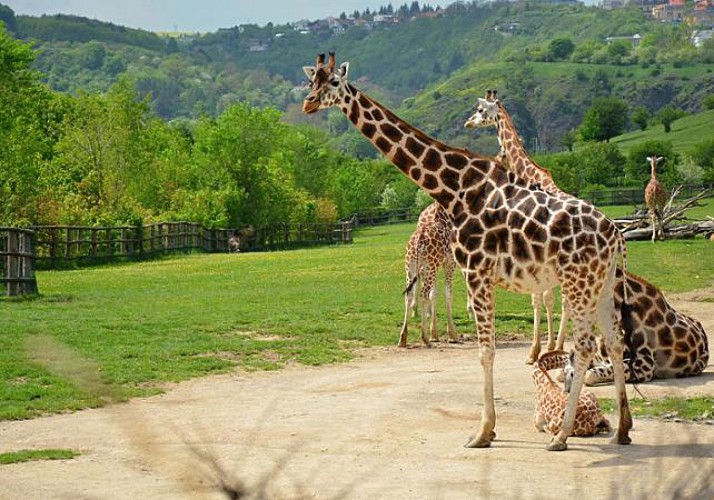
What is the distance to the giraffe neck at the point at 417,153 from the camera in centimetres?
1174

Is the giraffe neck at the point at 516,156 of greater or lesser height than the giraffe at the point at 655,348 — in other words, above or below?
above

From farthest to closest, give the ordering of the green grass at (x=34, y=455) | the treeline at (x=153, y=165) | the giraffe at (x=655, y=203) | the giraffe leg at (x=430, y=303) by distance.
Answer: the treeline at (x=153, y=165) → the giraffe at (x=655, y=203) → the giraffe leg at (x=430, y=303) → the green grass at (x=34, y=455)

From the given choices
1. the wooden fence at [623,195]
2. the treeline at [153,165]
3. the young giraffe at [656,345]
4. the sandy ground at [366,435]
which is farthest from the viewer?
the wooden fence at [623,195]

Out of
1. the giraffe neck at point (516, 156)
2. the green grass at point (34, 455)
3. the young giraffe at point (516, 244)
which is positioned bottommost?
the green grass at point (34, 455)

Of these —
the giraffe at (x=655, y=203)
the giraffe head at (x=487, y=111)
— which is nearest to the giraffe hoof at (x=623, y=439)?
the giraffe head at (x=487, y=111)

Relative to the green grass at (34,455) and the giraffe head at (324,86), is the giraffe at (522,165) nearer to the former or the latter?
the giraffe head at (324,86)

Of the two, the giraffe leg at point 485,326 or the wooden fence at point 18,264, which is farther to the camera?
the wooden fence at point 18,264

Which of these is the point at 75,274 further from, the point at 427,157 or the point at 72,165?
the point at 72,165

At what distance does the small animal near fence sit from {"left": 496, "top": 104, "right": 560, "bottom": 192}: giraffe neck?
22.8 m

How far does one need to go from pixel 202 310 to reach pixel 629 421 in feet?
44.7

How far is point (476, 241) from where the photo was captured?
11.4m

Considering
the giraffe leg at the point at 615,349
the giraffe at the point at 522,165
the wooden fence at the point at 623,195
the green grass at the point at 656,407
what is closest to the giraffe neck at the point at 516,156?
the giraffe at the point at 522,165

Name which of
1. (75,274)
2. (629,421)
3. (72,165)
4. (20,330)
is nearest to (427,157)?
(629,421)

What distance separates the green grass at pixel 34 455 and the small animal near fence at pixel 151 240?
28811 millimetres
